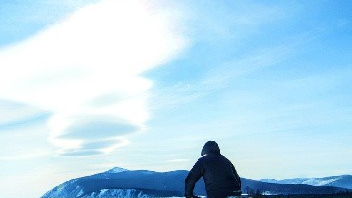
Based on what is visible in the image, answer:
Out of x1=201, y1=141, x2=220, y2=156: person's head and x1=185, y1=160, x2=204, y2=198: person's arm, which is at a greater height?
x1=201, y1=141, x2=220, y2=156: person's head

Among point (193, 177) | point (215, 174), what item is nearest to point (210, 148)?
point (215, 174)

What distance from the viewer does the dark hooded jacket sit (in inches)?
381

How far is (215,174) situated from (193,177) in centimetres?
60

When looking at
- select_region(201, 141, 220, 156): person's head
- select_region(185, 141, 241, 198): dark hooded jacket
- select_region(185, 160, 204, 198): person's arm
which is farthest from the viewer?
select_region(201, 141, 220, 156): person's head

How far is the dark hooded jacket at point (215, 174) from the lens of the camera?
31.8 ft

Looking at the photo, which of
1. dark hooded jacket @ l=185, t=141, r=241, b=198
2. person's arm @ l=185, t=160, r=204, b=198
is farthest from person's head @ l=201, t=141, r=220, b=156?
person's arm @ l=185, t=160, r=204, b=198

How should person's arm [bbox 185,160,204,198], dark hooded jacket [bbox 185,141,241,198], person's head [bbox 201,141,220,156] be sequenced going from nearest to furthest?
person's arm [bbox 185,160,204,198] < dark hooded jacket [bbox 185,141,241,198] < person's head [bbox 201,141,220,156]

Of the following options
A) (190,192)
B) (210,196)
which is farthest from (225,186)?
(190,192)

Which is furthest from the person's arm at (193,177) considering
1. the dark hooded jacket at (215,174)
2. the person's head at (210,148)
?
the person's head at (210,148)

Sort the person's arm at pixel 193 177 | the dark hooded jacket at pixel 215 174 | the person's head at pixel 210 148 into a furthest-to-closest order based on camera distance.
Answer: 1. the person's head at pixel 210 148
2. the dark hooded jacket at pixel 215 174
3. the person's arm at pixel 193 177

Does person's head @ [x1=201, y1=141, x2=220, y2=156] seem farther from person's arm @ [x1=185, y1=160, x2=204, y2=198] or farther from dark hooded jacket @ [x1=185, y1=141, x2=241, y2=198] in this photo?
person's arm @ [x1=185, y1=160, x2=204, y2=198]

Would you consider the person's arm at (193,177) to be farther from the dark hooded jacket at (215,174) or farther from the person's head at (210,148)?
the person's head at (210,148)

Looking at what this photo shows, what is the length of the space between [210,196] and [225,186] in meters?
0.43

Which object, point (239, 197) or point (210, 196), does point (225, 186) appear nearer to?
point (210, 196)
